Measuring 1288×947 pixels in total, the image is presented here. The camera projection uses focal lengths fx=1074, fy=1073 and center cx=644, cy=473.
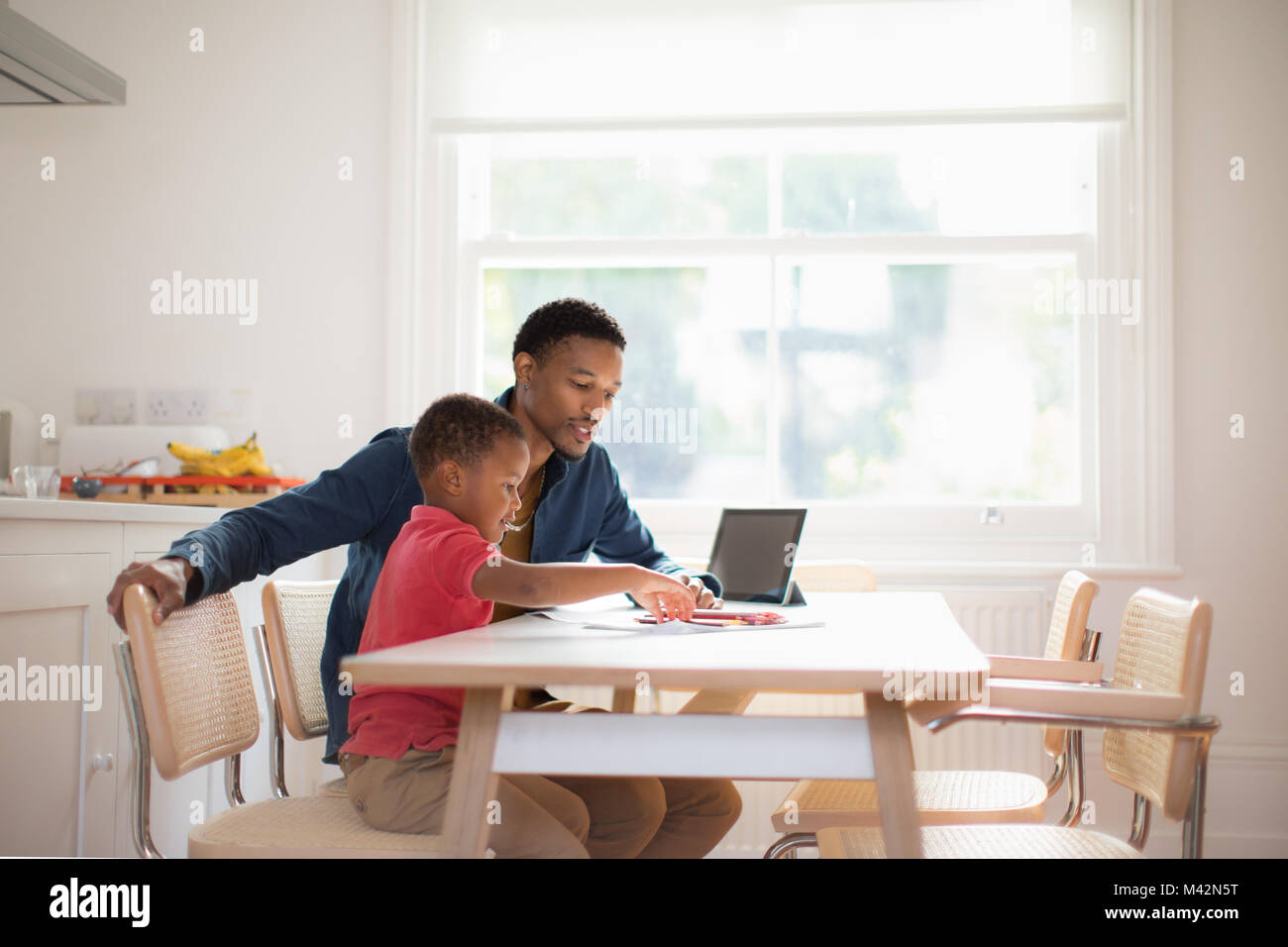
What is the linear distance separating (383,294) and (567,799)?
207 cm

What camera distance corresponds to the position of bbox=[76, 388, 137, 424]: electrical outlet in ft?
10.5

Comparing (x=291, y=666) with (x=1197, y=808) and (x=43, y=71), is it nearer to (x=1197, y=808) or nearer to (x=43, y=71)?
(x=1197, y=808)

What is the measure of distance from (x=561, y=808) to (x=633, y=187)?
220 cm

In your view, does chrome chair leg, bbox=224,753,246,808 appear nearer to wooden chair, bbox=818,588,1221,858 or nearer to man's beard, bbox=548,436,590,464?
man's beard, bbox=548,436,590,464

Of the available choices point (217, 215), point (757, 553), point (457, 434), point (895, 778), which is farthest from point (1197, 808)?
point (217, 215)

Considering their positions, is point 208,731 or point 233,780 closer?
point 208,731

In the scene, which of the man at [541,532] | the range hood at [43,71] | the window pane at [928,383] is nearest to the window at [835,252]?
the window pane at [928,383]

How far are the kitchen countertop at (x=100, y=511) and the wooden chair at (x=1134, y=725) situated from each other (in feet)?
4.66

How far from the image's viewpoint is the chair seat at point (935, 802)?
1687mm

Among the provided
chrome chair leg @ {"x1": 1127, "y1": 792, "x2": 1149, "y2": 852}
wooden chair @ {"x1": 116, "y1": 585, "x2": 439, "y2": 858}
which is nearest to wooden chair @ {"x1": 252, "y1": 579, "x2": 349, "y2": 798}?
wooden chair @ {"x1": 116, "y1": 585, "x2": 439, "y2": 858}

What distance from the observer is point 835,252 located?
10.2 ft

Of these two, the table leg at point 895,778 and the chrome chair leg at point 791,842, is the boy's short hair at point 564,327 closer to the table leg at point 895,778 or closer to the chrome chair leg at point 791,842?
the chrome chair leg at point 791,842
